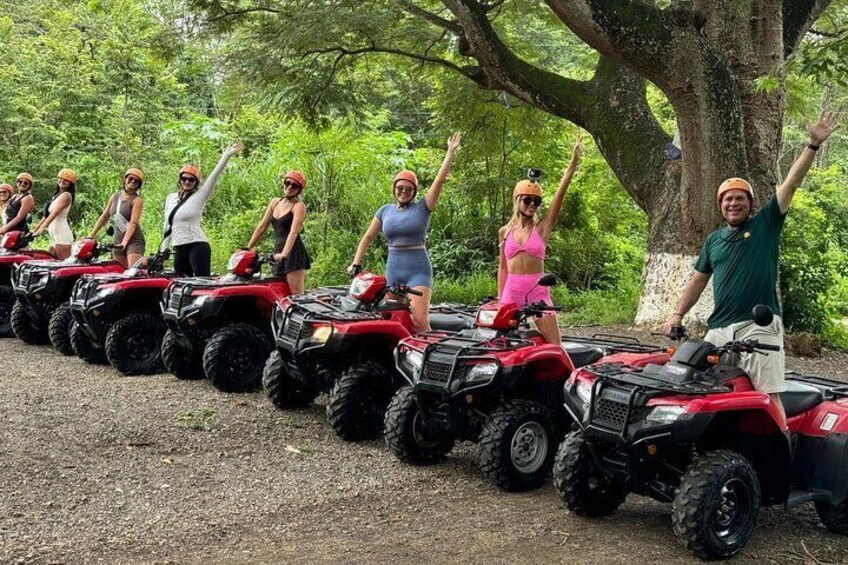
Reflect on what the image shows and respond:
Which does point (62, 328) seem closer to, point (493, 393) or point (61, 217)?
point (61, 217)

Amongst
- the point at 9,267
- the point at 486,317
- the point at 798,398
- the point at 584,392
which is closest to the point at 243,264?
the point at 486,317

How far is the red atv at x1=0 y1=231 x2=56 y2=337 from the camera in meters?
13.6

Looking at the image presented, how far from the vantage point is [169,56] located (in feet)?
48.7

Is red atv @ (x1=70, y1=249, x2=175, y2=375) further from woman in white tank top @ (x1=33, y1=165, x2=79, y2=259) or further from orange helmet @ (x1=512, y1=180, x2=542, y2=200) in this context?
orange helmet @ (x1=512, y1=180, x2=542, y2=200)

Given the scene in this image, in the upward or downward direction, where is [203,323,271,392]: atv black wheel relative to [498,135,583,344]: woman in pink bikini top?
downward

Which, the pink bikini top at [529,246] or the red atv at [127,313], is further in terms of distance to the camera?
the red atv at [127,313]

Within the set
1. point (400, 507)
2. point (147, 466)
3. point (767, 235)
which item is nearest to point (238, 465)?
point (147, 466)

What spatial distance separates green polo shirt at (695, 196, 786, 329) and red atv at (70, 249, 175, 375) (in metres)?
6.62

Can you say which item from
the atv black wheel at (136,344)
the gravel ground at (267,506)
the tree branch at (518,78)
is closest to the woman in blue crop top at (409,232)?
the gravel ground at (267,506)

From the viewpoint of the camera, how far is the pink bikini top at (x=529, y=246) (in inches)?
279

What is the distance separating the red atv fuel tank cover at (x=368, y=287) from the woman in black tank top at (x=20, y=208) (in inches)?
316

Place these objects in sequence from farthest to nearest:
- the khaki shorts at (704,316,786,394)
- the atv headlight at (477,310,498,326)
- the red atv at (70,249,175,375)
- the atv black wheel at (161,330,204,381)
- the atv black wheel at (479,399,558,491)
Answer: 1. the red atv at (70,249,175,375)
2. the atv black wheel at (161,330,204,381)
3. the atv headlight at (477,310,498,326)
4. the atv black wheel at (479,399,558,491)
5. the khaki shorts at (704,316,786,394)

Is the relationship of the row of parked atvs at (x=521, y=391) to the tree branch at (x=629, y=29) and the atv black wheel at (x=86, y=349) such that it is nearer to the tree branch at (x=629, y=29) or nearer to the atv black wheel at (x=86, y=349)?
the atv black wheel at (x=86, y=349)

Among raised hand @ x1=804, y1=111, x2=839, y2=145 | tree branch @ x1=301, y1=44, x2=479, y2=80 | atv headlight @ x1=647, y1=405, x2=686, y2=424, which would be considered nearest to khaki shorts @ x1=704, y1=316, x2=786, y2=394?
atv headlight @ x1=647, y1=405, x2=686, y2=424
